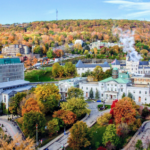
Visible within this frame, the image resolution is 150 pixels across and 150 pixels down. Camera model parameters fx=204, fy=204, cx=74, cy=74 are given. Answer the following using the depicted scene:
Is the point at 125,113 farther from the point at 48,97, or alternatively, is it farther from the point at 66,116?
the point at 48,97

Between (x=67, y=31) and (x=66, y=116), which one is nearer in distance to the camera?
(x=66, y=116)

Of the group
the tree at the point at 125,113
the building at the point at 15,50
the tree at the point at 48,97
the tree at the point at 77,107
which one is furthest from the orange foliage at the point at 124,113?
the building at the point at 15,50

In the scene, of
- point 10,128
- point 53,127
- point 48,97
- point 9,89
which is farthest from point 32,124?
point 9,89

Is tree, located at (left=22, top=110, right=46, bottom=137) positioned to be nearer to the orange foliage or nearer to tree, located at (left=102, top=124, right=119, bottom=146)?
tree, located at (left=102, top=124, right=119, bottom=146)

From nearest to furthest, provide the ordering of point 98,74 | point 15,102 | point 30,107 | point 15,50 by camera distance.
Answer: point 30,107, point 15,102, point 98,74, point 15,50

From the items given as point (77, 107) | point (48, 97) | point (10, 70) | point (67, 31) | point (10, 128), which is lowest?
point (10, 128)

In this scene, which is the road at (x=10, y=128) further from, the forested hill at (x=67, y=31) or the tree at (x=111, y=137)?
the forested hill at (x=67, y=31)

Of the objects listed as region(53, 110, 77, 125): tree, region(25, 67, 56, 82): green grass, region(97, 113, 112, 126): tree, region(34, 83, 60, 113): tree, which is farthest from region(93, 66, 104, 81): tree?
region(53, 110, 77, 125): tree

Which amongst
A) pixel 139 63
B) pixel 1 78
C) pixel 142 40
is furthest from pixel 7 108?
pixel 142 40
